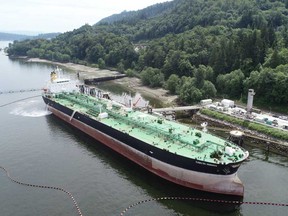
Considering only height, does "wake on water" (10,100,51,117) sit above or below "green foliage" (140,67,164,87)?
below

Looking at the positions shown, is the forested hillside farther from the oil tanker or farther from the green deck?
the oil tanker

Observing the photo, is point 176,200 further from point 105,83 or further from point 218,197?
point 105,83

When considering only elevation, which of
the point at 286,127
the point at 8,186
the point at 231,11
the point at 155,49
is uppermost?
the point at 231,11

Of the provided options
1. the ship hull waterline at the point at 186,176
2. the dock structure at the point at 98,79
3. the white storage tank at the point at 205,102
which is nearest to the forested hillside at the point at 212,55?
the dock structure at the point at 98,79

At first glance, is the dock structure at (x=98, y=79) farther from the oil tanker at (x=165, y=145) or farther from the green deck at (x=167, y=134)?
the green deck at (x=167, y=134)

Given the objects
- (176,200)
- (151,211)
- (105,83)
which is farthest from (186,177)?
(105,83)

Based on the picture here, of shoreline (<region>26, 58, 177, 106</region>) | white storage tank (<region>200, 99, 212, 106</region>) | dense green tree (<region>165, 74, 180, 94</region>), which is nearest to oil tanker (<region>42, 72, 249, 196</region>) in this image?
white storage tank (<region>200, 99, 212, 106</region>)
